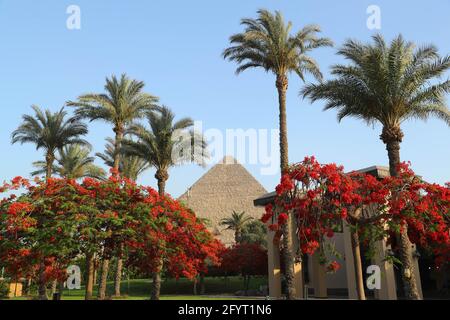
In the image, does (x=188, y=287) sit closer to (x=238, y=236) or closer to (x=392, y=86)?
(x=238, y=236)

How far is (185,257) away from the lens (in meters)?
22.5

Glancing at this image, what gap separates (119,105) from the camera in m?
29.7

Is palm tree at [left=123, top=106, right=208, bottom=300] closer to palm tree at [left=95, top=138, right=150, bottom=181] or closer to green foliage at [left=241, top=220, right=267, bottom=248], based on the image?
palm tree at [left=95, top=138, right=150, bottom=181]

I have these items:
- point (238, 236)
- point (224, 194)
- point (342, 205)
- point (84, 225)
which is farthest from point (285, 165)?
point (224, 194)

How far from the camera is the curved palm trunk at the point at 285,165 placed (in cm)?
2003

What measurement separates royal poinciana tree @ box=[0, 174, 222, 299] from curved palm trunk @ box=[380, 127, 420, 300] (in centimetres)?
1046

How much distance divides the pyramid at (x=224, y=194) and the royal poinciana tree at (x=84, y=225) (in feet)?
254

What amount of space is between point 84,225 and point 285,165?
957cm

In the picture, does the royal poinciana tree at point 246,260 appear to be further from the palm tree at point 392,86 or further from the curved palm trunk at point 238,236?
the palm tree at point 392,86

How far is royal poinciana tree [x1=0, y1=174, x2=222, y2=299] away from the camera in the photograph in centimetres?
1784

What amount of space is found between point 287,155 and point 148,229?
7.56 metres

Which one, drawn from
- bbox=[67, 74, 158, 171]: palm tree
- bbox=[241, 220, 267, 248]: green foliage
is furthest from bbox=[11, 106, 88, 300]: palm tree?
bbox=[241, 220, 267, 248]: green foliage
